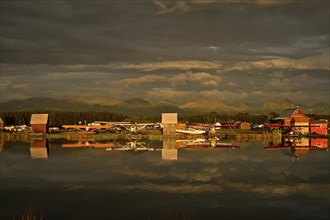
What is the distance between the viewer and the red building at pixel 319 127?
6894 cm

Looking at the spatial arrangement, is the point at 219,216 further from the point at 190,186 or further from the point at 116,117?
the point at 116,117

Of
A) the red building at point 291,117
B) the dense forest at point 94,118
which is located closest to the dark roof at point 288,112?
the red building at point 291,117

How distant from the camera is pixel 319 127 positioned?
69688 mm

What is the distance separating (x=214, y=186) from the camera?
20.6 metres

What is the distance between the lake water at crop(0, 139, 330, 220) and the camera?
15.5 m

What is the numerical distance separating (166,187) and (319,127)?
184ft

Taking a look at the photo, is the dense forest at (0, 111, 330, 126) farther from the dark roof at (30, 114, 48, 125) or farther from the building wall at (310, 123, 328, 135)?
the building wall at (310, 123, 328, 135)

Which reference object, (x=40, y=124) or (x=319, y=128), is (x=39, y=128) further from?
(x=319, y=128)

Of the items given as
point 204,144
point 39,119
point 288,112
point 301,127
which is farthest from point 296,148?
Answer: point 39,119

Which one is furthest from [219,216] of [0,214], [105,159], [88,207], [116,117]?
[116,117]

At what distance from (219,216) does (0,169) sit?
1779cm

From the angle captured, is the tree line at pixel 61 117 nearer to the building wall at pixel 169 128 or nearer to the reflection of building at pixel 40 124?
the reflection of building at pixel 40 124

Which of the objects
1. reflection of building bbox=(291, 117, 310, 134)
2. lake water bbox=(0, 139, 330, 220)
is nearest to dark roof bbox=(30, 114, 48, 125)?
lake water bbox=(0, 139, 330, 220)

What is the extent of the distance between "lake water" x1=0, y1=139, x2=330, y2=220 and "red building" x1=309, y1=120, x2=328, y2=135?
38.7m
